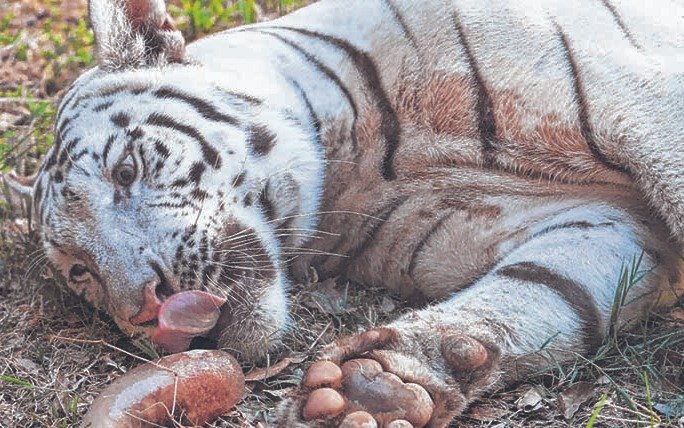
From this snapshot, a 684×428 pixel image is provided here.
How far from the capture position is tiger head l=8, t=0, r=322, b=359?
8.05 feet

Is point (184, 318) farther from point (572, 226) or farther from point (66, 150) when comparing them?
point (572, 226)

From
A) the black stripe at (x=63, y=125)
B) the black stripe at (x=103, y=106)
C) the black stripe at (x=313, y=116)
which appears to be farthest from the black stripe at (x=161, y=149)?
the black stripe at (x=313, y=116)

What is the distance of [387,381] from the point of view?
2.01m

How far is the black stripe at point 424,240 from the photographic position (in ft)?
9.37

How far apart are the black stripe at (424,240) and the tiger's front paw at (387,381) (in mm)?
673

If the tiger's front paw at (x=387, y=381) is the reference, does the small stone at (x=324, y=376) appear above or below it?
above

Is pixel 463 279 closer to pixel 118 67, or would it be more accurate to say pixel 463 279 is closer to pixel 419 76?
pixel 419 76

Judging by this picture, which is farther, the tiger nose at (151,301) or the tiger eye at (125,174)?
the tiger eye at (125,174)

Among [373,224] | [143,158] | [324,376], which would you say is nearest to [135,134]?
[143,158]

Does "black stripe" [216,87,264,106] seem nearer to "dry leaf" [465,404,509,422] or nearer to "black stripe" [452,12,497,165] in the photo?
"black stripe" [452,12,497,165]

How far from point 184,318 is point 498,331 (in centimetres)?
74

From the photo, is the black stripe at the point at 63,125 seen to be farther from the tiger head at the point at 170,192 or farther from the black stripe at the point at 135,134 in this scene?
the black stripe at the point at 135,134

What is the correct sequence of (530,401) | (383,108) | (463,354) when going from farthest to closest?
(383,108) < (530,401) < (463,354)

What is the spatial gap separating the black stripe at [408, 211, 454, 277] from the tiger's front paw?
673 millimetres
